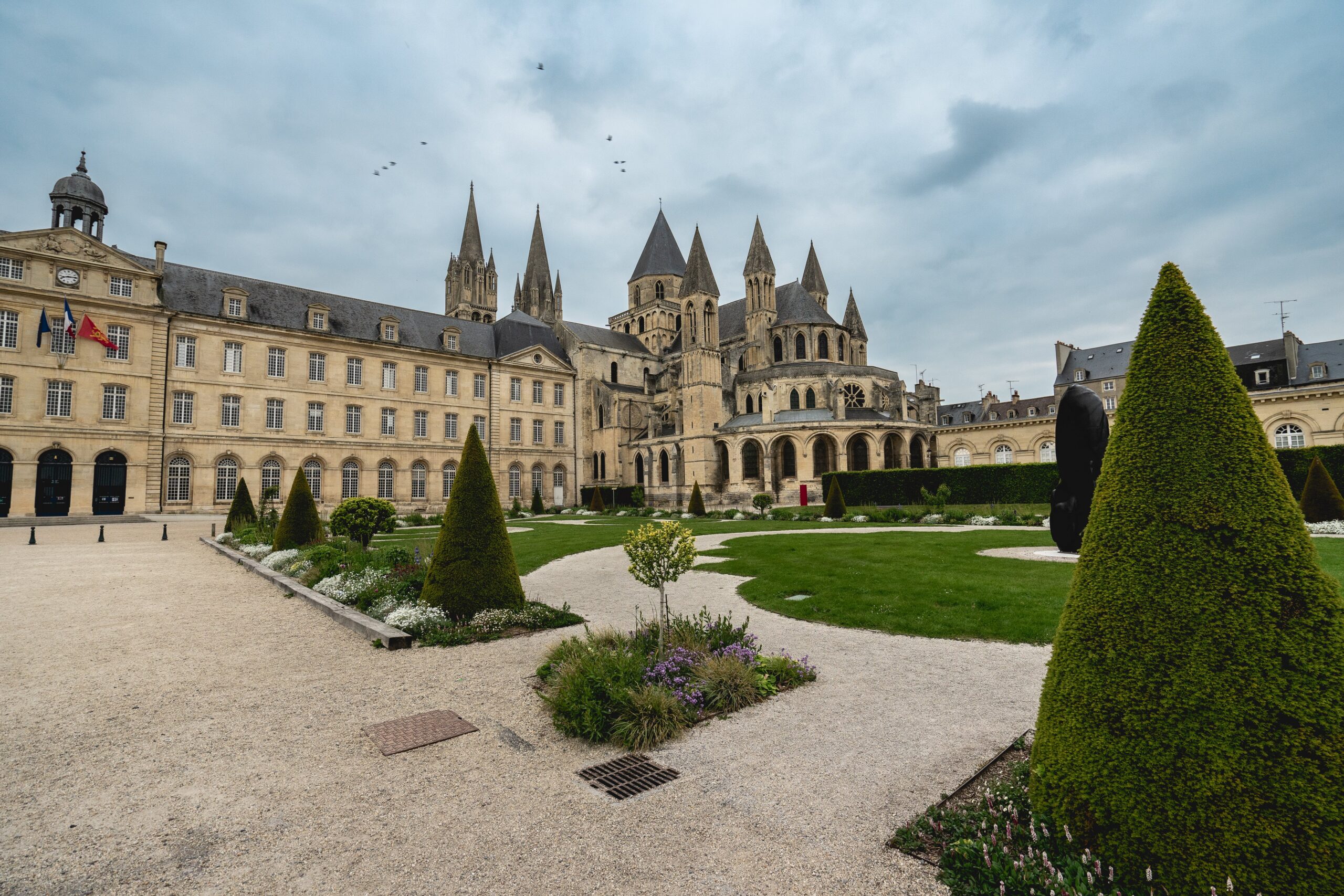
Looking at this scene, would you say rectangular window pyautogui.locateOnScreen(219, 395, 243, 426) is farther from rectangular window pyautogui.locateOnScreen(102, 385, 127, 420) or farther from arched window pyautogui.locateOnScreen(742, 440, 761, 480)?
arched window pyautogui.locateOnScreen(742, 440, 761, 480)

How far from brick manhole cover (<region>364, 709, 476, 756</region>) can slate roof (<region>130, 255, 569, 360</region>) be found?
1345 inches

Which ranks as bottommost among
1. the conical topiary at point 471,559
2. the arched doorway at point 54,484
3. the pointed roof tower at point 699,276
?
the conical topiary at point 471,559

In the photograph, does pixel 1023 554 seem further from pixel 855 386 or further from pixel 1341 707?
pixel 855 386

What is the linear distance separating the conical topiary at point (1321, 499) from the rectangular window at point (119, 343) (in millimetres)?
43992

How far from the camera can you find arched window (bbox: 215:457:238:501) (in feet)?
101

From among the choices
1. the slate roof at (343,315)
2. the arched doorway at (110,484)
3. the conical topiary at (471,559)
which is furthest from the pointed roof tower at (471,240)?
the conical topiary at (471,559)

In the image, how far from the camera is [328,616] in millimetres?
8453

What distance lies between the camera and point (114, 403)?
1114 inches

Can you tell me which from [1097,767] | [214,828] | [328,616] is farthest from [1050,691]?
[328,616]

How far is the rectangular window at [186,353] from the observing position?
2995 centimetres

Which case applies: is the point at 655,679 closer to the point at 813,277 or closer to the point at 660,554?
the point at 660,554

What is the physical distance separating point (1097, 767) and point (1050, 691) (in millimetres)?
331

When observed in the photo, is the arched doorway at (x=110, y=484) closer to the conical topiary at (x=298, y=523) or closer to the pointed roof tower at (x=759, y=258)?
the conical topiary at (x=298, y=523)

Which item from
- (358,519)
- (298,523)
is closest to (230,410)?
(298,523)
